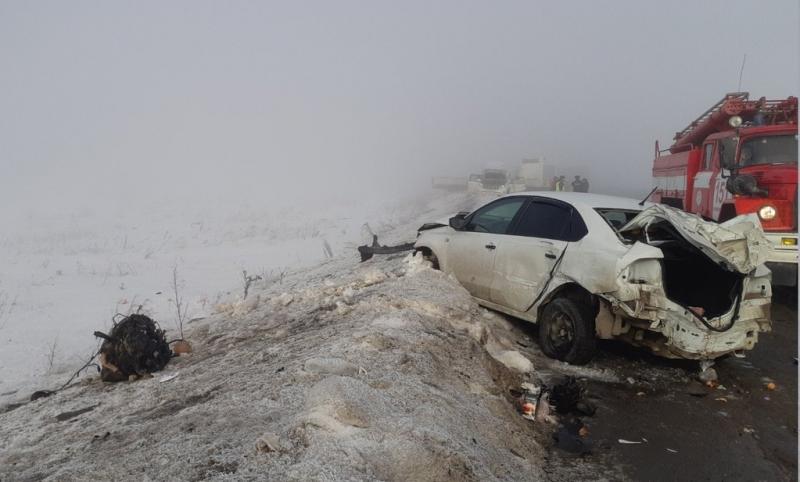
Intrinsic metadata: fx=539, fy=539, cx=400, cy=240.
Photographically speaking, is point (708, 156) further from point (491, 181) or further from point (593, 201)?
point (491, 181)

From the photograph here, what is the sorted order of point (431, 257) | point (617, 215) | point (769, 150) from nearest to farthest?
point (617, 215) → point (431, 257) → point (769, 150)

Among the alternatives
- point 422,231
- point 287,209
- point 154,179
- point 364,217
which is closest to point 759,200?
point 422,231

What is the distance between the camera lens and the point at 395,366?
13.2ft

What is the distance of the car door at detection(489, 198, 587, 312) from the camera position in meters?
5.57

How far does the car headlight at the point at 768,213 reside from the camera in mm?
8117

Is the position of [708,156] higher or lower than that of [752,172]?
higher

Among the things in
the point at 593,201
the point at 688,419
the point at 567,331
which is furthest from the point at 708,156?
the point at 688,419

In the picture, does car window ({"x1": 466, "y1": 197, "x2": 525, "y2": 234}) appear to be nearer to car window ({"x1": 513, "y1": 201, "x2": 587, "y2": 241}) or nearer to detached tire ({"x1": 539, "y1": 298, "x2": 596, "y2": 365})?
car window ({"x1": 513, "y1": 201, "x2": 587, "y2": 241})

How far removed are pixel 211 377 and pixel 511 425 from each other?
8.14ft

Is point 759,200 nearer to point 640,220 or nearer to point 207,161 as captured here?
point 640,220

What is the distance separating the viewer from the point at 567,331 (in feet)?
17.6

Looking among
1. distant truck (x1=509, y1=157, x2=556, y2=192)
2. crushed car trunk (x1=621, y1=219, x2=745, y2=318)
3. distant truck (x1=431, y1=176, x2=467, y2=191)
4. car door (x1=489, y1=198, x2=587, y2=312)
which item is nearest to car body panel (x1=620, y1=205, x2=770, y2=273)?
crushed car trunk (x1=621, y1=219, x2=745, y2=318)

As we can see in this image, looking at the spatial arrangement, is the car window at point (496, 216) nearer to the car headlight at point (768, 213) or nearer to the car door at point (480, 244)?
the car door at point (480, 244)

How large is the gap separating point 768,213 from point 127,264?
54.4 ft
